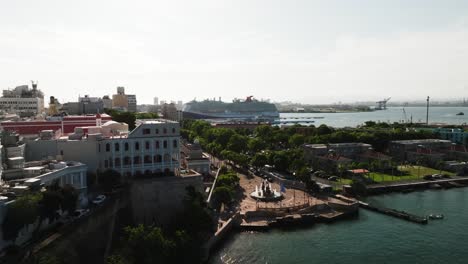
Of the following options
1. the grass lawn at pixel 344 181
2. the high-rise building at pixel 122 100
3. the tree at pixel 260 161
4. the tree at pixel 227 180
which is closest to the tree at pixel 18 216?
the tree at pixel 227 180

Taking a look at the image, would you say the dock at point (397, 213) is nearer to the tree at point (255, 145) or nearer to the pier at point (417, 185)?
the pier at point (417, 185)

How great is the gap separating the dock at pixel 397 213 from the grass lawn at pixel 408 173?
707 cm

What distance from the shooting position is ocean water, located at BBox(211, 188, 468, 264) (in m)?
19.9

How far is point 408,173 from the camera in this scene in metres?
37.7

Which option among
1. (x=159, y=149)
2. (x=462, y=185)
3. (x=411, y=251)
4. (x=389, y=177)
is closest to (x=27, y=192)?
A: (x=159, y=149)

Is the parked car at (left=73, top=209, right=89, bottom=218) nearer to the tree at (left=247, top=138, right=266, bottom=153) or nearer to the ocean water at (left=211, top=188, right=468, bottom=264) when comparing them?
the ocean water at (left=211, top=188, right=468, bottom=264)

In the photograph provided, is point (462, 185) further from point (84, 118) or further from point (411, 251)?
point (84, 118)

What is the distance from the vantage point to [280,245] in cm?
2183

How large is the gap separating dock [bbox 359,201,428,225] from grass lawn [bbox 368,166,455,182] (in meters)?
7.07

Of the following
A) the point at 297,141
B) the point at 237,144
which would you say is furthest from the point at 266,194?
the point at 297,141

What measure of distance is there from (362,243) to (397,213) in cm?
603

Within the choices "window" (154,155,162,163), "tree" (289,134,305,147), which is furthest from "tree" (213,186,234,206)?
"tree" (289,134,305,147)

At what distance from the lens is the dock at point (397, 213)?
25067 mm

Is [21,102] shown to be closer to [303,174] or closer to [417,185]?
[303,174]
